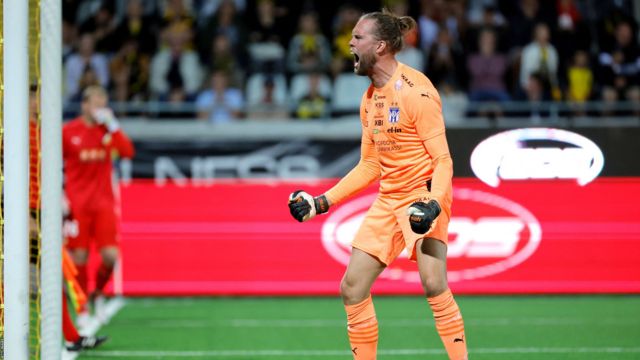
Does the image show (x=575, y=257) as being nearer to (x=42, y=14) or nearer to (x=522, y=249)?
(x=522, y=249)

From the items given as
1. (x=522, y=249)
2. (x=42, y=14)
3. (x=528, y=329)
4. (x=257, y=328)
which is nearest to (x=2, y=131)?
(x=42, y=14)

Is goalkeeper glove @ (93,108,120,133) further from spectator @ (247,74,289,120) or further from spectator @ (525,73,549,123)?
spectator @ (525,73,549,123)

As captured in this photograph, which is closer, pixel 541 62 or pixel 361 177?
pixel 361 177

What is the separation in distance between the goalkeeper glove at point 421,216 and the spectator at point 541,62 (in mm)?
10356

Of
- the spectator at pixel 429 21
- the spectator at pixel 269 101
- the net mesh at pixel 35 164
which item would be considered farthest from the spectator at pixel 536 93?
the net mesh at pixel 35 164

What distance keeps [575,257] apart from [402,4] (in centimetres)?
677

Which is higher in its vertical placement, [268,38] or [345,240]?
[268,38]

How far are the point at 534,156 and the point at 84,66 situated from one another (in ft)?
25.7

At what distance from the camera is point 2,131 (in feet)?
20.7

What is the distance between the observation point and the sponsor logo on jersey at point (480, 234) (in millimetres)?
11969

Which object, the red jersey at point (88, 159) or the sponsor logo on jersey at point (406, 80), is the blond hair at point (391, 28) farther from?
the red jersey at point (88, 159)

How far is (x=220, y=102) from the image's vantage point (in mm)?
16016

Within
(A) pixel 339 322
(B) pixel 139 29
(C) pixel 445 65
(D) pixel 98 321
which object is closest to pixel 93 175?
(D) pixel 98 321

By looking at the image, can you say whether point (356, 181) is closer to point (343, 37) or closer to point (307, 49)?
point (307, 49)
